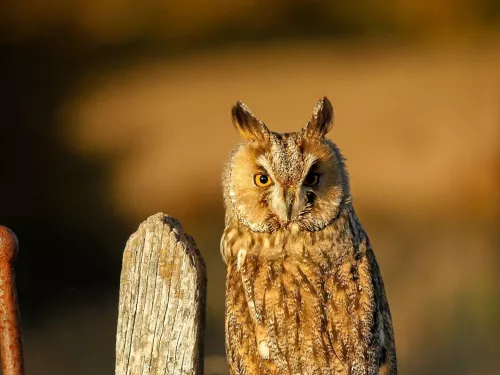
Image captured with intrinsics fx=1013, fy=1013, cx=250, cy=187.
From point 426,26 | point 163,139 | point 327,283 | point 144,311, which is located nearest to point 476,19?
point 426,26

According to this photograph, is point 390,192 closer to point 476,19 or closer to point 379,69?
point 379,69

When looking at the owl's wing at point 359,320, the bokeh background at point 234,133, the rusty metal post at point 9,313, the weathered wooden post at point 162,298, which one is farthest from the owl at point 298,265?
the bokeh background at point 234,133

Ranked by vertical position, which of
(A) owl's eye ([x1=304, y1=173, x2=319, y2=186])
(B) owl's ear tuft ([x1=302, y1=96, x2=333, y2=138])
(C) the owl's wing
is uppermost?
(B) owl's ear tuft ([x1=302, y1=96, x2=333, y2=138])

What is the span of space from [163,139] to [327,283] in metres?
2.85

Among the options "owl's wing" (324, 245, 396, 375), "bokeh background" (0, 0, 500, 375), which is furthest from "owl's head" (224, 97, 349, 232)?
"bokeh background" (0, 0, 500, 375)

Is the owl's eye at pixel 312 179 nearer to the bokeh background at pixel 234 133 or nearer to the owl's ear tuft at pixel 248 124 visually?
the owl's ear tuft at pixel 248 124

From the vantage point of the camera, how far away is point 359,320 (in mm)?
2504

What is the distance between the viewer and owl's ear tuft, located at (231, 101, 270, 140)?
2.66 meters

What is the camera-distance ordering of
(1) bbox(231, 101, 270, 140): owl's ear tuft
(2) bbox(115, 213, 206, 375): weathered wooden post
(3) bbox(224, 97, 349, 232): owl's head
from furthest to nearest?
(1) bbox(231, 101, 270, 140): owl's ear tuft < (3) bbox(224, 97, 349, 232): owl's head < (2) bbox(115, 213, 206, 375): weathered wooden post

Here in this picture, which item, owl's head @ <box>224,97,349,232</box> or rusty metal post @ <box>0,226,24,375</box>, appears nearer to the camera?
rusty metal post @ <box>0,226,24,375</box>

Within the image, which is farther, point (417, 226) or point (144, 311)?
point (417, 226)

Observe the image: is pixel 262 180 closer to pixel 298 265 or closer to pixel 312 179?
pixel 312 179

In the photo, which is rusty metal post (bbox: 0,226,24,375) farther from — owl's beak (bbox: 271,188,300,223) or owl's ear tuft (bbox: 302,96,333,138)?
owl's ear tuft (bbox: 302,96,333,138)

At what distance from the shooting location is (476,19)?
537 cm
